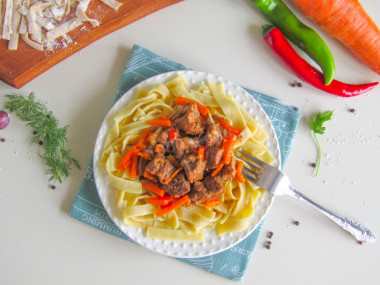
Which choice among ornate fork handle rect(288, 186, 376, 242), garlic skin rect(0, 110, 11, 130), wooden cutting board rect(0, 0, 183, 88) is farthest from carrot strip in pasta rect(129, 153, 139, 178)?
ornate fork handle rect(288, 186, 376, 242)

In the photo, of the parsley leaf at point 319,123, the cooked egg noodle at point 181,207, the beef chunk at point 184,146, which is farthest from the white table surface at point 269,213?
the beef chunk at point 184,146

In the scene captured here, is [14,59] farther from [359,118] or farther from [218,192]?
[359,118]

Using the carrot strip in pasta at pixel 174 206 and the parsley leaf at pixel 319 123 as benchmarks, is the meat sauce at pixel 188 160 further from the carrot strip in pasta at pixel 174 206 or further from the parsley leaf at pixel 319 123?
the parsley leaf at pixel 319 123

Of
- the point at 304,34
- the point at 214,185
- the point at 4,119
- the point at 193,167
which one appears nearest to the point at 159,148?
the point at 193,167

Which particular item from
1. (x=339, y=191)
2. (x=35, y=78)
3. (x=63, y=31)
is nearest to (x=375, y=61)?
(x=339, y=191)

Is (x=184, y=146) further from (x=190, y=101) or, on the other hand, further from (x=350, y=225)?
(x=350, y=225)

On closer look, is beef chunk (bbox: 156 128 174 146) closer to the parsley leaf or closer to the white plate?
the white plate
